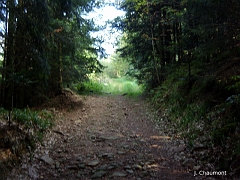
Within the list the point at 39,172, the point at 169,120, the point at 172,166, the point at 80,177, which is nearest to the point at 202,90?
the point at 169,120

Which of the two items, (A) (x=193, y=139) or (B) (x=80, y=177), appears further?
(A) (x=193, y=139)

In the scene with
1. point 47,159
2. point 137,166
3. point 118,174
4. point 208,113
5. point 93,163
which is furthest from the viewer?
point 208,113

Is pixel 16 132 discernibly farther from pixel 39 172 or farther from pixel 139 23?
pixel 139 23

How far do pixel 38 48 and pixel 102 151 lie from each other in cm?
361

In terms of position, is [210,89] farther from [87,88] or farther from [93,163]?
[87,88]

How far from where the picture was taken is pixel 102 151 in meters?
6.22

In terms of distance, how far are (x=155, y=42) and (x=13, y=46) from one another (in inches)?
407

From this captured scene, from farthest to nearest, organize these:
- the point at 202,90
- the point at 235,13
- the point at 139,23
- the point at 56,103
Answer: the point at 139,23 → the point at 56,103 → the point at 202,90 → the point at 235,13

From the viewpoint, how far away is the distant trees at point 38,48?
6.09m

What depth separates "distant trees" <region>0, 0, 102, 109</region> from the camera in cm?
609

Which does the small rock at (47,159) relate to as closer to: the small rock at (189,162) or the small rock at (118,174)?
the small rock at (118,174)

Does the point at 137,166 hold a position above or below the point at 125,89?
below

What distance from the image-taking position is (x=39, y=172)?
5105 millimetres

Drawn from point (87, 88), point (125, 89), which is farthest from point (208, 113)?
point (125, 89)
